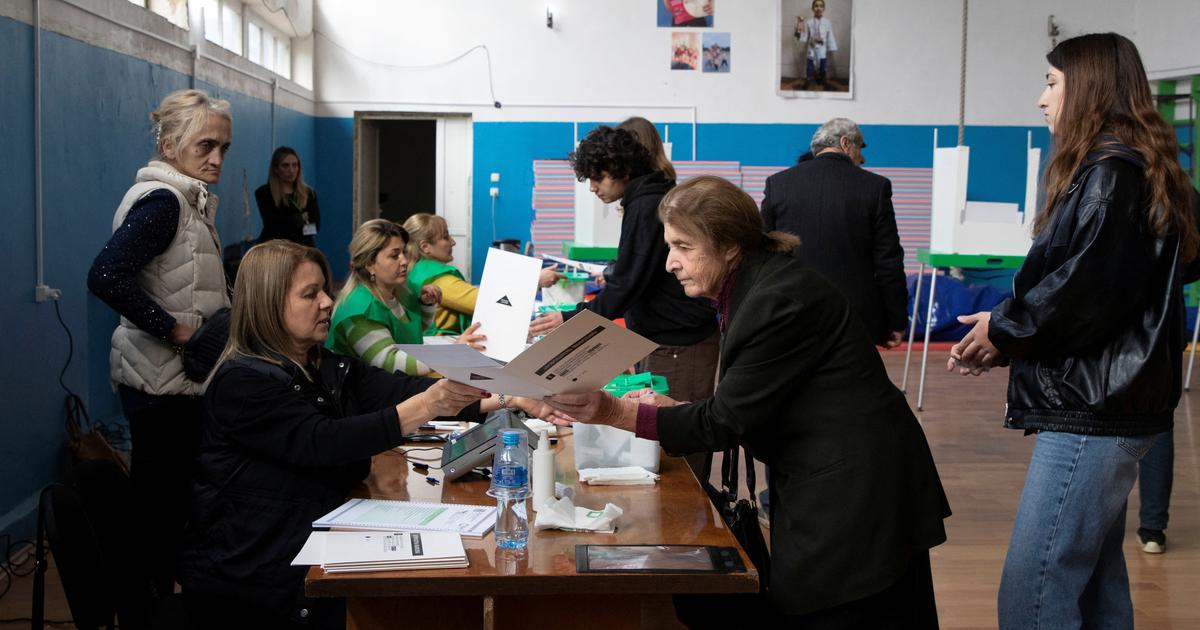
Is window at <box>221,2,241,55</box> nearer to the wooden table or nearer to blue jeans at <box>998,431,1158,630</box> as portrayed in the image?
the wooden table

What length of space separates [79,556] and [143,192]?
4.57 ft

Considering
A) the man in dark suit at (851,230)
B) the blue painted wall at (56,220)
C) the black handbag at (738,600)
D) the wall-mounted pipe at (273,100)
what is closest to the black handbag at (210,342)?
the black handbag at (738,600)

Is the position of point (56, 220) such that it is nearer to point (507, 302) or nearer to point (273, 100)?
point (507, 302)

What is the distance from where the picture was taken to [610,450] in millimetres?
2557

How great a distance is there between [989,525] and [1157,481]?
28.1 inches

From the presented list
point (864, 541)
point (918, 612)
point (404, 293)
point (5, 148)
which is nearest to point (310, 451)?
point (864, 541)

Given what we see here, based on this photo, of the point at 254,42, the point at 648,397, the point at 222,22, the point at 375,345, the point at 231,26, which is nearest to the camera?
the point at 648,397

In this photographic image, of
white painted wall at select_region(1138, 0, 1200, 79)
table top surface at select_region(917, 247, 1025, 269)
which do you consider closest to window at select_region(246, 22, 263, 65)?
table top surface at select_region(917, 247, 1025, 269)

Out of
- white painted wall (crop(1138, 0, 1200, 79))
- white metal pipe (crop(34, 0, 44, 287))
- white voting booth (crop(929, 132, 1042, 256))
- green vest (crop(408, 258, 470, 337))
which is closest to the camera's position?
white metal pipe (crop(34, 0, 44, 287))

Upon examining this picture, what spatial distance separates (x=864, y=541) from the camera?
2045 millimetres

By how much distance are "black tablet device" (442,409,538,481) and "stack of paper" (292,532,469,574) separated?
45cm

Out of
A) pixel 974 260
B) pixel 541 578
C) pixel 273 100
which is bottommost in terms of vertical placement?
pixel 541 578

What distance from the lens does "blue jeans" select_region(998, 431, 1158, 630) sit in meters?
2.18

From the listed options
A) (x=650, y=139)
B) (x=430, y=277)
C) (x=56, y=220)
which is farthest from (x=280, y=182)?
(x=650, y=139)
